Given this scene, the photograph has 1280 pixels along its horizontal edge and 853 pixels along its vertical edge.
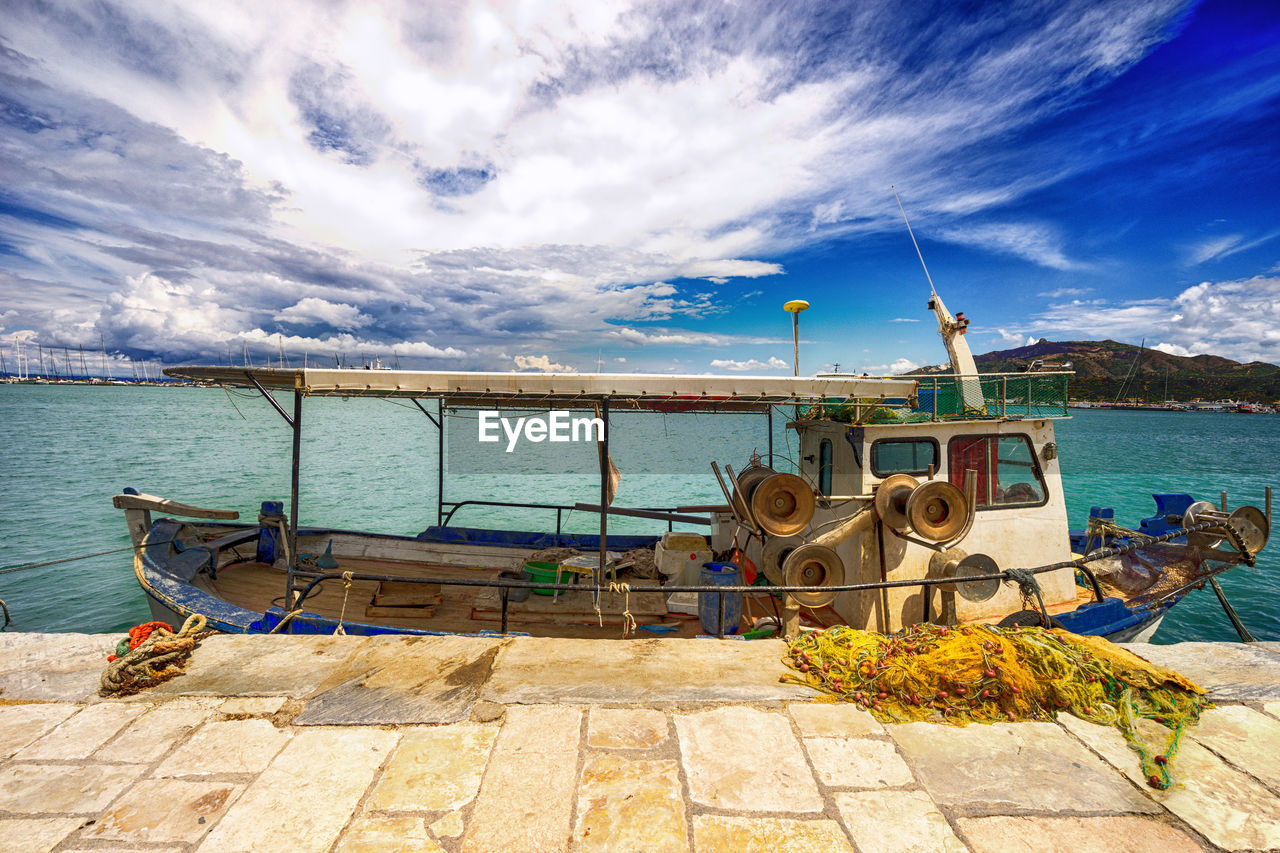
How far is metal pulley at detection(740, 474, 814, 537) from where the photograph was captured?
574cm

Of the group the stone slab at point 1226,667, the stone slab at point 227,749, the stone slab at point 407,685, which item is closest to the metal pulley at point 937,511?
the stone slab at point 1226,667

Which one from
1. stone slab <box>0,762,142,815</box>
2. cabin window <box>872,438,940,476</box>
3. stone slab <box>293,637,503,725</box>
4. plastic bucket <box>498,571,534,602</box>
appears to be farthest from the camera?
plastic bucket <box>498,571,534,602</box>

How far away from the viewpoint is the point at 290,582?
230 inches

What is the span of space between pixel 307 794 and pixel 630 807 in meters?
1.74

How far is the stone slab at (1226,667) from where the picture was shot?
3.90 metres

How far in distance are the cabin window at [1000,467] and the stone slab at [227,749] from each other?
7.24 metres

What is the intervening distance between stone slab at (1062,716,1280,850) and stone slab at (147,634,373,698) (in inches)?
207

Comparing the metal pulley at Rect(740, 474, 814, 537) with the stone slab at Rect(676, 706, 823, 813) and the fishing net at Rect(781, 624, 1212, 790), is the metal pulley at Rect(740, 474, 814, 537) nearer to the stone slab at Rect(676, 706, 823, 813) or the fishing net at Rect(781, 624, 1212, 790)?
the fishing net at Rect(781, 624, 1212, 790)

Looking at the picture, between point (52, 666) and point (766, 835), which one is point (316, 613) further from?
point (766, 835)

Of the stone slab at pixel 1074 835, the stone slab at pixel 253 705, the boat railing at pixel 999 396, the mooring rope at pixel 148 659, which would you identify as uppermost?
the boat railing at pixel 999 396

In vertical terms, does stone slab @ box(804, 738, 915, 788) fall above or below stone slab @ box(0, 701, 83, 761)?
below

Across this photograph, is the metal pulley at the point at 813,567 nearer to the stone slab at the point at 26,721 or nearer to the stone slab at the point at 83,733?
the stone slab at the point at 83,733

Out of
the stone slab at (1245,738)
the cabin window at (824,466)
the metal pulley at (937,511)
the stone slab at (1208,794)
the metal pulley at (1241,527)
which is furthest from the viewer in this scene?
the cabin window at (824,466)

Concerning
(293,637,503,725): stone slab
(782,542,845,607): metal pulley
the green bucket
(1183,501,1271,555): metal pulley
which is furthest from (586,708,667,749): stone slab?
(1183,501,1271,555): metal pulley
